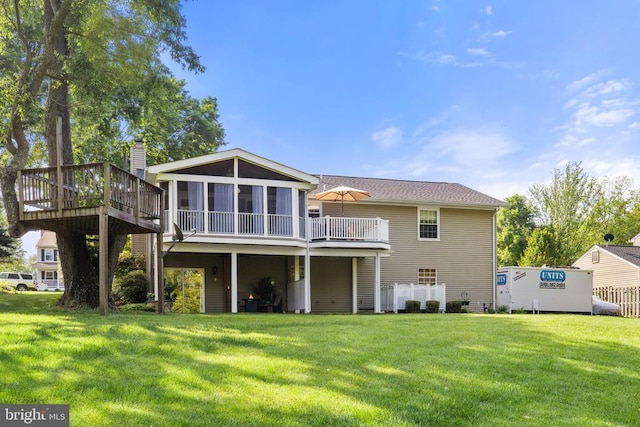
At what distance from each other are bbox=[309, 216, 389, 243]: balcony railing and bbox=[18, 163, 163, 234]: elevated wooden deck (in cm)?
710

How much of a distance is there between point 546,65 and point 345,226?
12.6 metres

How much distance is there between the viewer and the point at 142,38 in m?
15.8

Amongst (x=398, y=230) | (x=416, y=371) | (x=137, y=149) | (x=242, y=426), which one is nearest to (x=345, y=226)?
(x=398, y=230)

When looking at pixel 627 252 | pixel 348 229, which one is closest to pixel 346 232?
pixel 348 229

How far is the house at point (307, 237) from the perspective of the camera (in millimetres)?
17453

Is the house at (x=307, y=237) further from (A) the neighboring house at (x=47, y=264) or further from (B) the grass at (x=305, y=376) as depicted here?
(A) the neighboring house at (x=47, y=264)

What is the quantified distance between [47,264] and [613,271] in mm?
48231

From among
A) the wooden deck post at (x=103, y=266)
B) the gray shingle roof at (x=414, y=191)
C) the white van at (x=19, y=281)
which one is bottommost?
the white van at (x=19, y=281)

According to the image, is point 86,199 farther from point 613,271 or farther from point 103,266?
point 613,271

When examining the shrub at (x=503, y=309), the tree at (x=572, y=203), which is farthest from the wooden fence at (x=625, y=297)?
the tree at (x=572, y=203)

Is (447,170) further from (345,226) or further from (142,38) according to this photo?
(142,38)

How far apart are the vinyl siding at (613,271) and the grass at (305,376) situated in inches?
925

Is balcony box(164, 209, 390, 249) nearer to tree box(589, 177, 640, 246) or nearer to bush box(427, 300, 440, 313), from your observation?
bush box(427, 300, 440, 313)

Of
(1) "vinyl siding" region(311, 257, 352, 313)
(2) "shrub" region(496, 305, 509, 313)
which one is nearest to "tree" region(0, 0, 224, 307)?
(1) "vinyl siding" region(311, 257, 352, 313)
